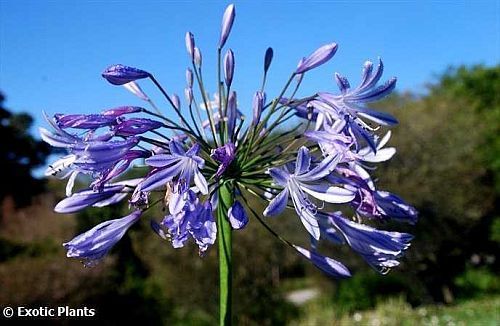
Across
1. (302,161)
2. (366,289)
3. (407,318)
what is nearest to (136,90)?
(302,161)

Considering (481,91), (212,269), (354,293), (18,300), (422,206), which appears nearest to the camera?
(18,300)

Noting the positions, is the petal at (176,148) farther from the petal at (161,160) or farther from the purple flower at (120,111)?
the purple flower at (120,111)

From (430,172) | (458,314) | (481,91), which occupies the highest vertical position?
(481,91)

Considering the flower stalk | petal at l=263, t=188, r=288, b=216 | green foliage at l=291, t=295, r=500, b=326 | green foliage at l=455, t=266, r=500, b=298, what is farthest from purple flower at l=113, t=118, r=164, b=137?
green foliage at l=455, t=266, r=500, b=298

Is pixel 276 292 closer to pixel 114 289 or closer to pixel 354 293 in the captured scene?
pixel 114 289

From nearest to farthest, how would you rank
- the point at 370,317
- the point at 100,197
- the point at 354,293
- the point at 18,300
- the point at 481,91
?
the point at 100,197
the point at 18,300
the point at 370,317
the point at 354,293
the point at 481,91

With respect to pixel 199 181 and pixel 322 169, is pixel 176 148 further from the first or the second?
pixel 322 169

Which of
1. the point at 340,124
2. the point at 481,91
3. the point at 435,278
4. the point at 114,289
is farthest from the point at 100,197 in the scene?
the point at 481,91
